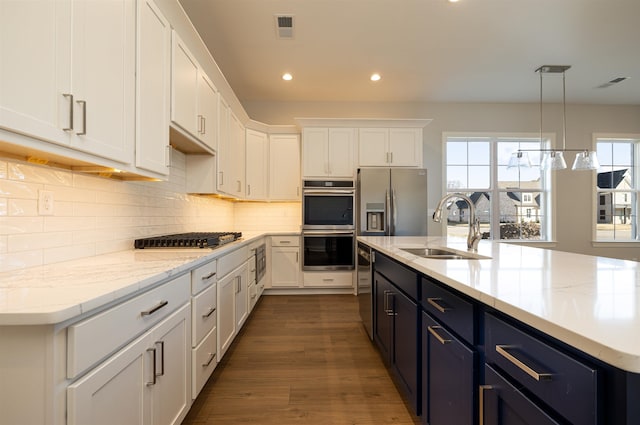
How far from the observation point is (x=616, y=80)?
416 cm

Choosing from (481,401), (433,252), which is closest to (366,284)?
(433,252)

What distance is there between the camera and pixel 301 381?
81.2 inches

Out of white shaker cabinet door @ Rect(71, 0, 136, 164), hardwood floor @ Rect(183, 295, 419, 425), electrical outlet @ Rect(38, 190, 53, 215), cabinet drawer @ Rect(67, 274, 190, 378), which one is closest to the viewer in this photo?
cabinet drawer @ Rect(67, 274, 190, 378)

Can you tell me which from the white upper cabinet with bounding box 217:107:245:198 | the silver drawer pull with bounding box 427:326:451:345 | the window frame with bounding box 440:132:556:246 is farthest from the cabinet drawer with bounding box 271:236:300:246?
the silver drawer pull with bounding box 427:326:451:345

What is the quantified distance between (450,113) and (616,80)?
2121mm

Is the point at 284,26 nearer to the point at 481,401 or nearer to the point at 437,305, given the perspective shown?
the point at 437,305

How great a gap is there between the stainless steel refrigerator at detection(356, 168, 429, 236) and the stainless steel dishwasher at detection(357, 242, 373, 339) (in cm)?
113

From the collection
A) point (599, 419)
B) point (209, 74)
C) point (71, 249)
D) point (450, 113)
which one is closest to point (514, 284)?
point (599, 419)

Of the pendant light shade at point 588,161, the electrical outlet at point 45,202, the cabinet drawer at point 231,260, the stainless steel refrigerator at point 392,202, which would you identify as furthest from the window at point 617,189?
the electrical outlet at point 45,202

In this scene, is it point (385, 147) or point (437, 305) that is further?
point (385, 147)

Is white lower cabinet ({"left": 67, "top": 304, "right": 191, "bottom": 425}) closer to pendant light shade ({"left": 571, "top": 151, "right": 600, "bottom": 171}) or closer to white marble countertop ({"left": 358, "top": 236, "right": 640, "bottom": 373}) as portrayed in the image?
white marble countertop ({"left": 358, "top": 236, "right": 640, "bottom": 373})

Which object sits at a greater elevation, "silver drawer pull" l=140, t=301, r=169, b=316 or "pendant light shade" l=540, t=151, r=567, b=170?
"pendant light shade" l=540, t=151, r=567, b=170

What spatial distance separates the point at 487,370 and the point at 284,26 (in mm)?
3183

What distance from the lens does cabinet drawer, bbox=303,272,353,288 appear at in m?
4.27
